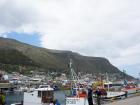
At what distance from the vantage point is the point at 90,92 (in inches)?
1280

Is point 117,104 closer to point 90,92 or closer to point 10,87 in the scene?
point 90,92

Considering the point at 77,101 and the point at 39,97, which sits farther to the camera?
the point at 39,97

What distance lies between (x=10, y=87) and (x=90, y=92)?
166993 millimetres

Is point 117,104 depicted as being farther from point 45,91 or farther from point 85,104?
point 45,91

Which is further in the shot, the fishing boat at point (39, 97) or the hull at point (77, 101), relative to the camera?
the fishing boat at point (39, 97)

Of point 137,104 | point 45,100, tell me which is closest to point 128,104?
point 137,104

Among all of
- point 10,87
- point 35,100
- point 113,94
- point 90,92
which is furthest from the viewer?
point 10,87

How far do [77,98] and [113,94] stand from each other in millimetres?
27547

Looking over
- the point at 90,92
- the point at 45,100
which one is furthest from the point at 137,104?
the point at 45,100

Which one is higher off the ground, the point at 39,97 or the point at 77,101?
the point at 39,97

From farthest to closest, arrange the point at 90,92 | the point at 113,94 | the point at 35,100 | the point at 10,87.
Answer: the point at 10,87
the point at 113,94
the point at 35,100
the point at 90,92

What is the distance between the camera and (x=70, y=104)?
38.4 m

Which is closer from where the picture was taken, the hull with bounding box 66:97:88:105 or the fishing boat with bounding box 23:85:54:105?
the hull with bounding box 66:97:88:105

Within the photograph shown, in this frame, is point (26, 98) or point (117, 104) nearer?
point (117, 104)
